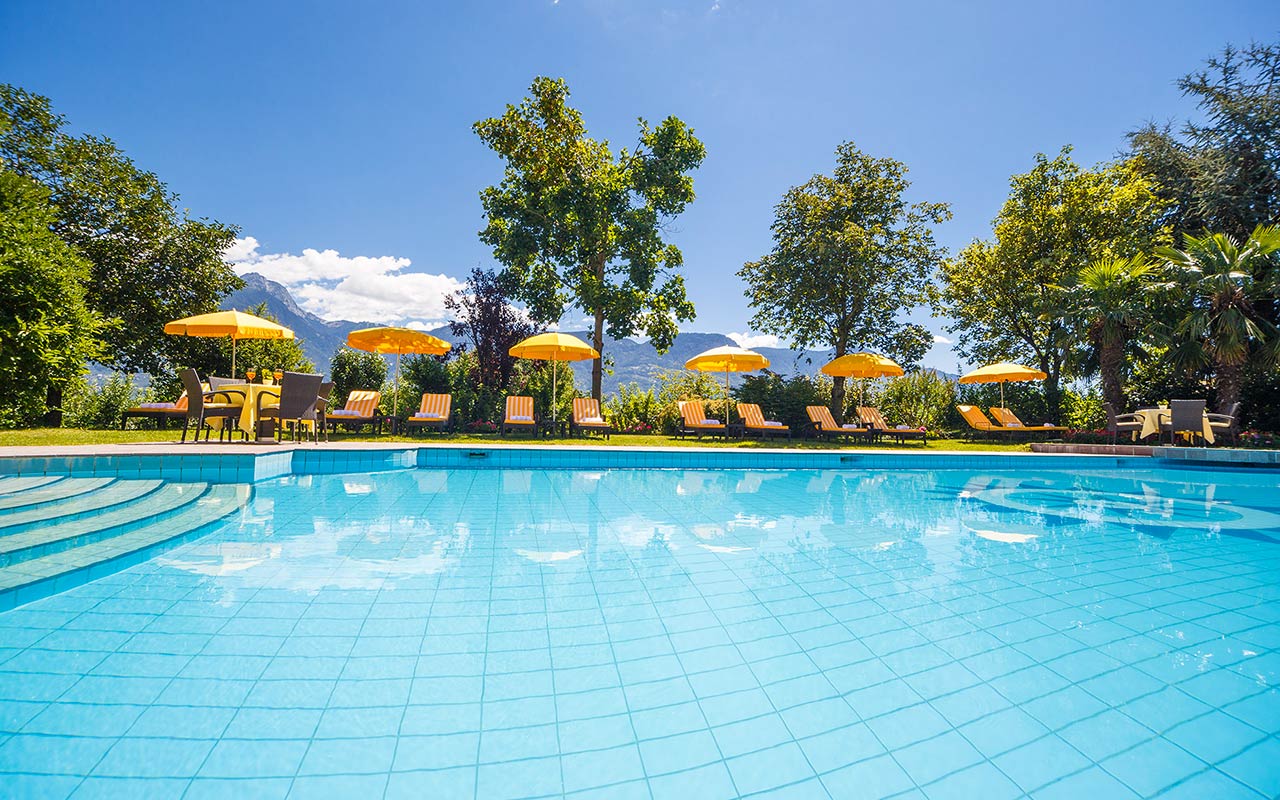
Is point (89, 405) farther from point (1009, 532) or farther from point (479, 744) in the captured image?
point (1009, 532)

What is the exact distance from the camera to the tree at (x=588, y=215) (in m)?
14.9

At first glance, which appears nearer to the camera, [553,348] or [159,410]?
[159,410]

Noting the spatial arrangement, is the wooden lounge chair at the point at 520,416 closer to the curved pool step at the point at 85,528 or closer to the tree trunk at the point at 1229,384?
the curved pool step at the point at 85,528

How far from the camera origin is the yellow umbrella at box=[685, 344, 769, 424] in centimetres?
1325

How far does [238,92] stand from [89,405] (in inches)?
336

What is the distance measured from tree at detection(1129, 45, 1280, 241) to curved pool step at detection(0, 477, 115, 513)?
77.6 feet

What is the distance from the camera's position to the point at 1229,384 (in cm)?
1295

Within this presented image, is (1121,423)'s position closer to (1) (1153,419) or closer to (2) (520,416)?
(1) (1153,419)

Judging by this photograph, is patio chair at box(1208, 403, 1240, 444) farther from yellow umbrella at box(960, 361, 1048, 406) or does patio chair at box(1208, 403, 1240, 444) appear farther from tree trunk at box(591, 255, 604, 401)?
tree trunk at box(591, 255, 604, 401)

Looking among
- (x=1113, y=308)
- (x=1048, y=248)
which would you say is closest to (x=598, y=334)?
(x=1113, y=308)

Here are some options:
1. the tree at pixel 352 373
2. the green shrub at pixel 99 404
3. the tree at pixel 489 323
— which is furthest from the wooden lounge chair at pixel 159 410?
the tree at pixel 489 323

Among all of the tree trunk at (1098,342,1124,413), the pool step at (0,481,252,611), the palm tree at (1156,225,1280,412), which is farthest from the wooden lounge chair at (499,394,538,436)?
the palm tree at (1156,225,1280,412)

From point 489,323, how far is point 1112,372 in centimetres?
1691

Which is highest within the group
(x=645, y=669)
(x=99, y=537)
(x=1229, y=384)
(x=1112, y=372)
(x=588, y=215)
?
(x=588, y=215)
